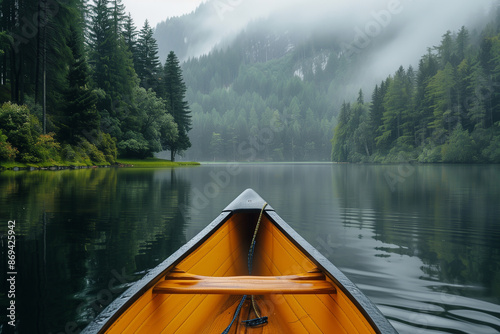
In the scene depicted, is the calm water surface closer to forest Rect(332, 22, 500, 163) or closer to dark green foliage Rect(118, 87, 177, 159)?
dark green foliage Rect(118, 87, 177, 159)

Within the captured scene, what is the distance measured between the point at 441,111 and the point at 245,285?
52.4 metres

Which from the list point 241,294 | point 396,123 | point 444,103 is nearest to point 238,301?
point 241,294

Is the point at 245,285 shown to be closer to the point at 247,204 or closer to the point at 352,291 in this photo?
the point at 352,291

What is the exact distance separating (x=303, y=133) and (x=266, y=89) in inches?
3096

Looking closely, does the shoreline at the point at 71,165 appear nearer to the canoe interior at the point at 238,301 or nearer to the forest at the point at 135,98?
A: the forest at the point at 135,98

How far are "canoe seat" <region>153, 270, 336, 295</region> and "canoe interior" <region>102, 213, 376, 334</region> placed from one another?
82mm

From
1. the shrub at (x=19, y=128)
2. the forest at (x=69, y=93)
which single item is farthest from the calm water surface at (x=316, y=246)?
the forest at (x=69, y=93)

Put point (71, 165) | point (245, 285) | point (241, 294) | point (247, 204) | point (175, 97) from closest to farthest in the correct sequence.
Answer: point (245, 285) < point (241, 294) < point (247, 204) < point (71, 165) < point (175, 97)

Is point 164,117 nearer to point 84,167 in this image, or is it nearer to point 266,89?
point 84,167

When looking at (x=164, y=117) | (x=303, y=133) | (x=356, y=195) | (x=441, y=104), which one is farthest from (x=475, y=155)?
(x=303, y=133)

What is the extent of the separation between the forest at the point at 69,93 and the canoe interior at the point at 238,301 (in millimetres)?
21666

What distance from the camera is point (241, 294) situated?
290cm

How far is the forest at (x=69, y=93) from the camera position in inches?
909

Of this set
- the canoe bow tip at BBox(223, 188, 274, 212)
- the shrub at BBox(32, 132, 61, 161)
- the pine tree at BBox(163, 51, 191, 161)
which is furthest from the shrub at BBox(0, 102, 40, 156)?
the pine tree at BBox(163, 51, 191, 161)
